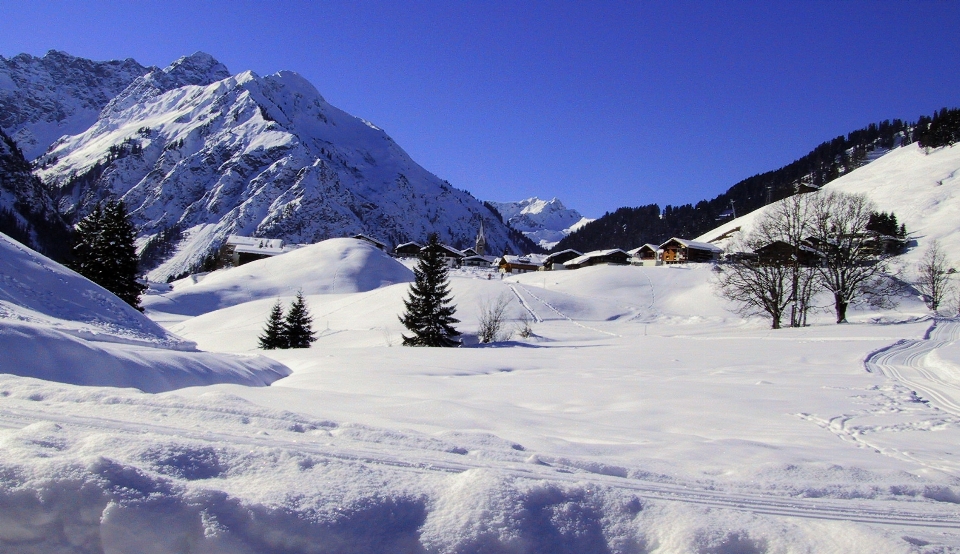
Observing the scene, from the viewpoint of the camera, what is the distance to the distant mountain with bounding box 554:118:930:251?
Result: 145 metres

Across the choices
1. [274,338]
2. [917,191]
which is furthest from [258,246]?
[917,191]

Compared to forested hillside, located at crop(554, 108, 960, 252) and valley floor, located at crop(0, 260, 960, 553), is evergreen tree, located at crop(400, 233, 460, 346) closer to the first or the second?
valley floor, located at crop(0, 260, 960, 553)

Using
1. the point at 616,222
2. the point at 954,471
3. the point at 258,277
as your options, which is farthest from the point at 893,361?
the point at 616,222

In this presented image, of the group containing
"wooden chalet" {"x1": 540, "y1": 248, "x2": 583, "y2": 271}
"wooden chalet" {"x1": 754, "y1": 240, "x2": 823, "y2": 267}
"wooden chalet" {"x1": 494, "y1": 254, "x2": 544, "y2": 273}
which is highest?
"wooden chalet" {"x1": 540, "y1": 248, "x2": 583, "y2": 271}

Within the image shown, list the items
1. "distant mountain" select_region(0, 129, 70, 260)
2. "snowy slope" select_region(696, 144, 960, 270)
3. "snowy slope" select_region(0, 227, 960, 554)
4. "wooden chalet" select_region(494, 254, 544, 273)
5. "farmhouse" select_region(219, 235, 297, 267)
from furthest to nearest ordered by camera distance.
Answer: "distant mountain" select_region(0, 129, 70, 260) → "wooden chalet" select_region(494, 254, 544, 273) → "farmhouse" select_region(219, 235, 297, 267) → "snowy slope" select_region(696, 144, 960, 270) → "snowy slope" select_region(0, 227, 960, 554)

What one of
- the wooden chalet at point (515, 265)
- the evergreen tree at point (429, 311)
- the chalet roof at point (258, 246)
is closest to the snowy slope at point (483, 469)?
the evergreen tree at point (429, 311)

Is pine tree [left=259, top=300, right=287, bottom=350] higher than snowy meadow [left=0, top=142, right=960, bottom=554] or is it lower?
lower

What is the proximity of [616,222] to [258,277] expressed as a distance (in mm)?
143836

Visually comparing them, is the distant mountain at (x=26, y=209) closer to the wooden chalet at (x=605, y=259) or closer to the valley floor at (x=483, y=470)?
the wooden chalet at (x=605, y=259)

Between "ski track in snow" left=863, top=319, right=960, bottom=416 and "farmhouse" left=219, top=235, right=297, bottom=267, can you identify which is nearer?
"ski track in snow" left=863, top=319, right=960, bottom=416

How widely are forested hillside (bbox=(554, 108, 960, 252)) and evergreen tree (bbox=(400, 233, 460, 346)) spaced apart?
12688cm

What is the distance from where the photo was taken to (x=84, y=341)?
30.9 ft

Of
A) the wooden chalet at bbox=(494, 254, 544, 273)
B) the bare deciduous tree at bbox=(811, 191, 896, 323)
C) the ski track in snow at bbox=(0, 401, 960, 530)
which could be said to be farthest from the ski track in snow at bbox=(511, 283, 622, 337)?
the wooden chalet at bbox=(494, 254, 544, 273)

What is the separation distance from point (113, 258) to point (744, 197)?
6509 inches
